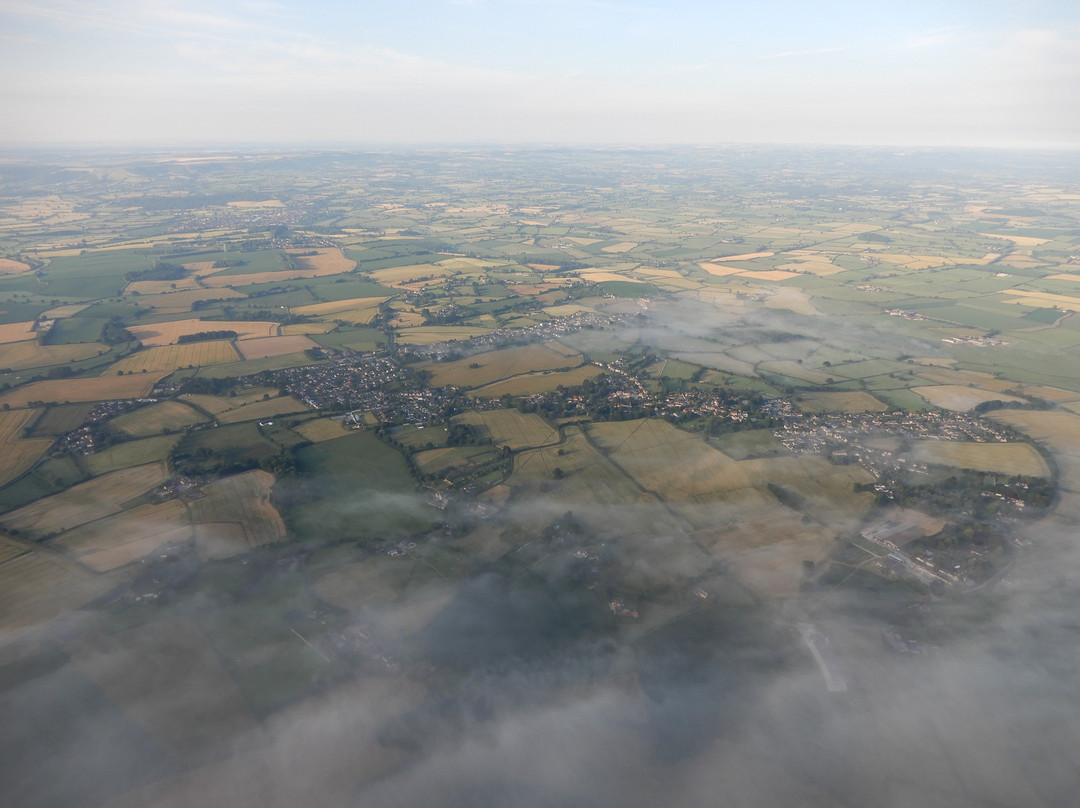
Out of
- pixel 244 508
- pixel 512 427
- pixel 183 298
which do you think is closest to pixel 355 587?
pixel 244 508

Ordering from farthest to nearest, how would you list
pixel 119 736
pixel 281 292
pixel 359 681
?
pixel 281 292 → pixel 359 681 → pixel 119 736

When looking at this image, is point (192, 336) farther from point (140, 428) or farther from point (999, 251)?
point (999, 251)

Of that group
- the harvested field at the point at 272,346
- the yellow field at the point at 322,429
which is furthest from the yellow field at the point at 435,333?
the yellow field at the point at 322,429

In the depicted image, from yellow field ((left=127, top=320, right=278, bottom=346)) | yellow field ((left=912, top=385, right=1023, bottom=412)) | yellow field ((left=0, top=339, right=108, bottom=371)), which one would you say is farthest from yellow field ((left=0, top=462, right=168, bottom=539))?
yellow field ((left=912, top=385, right=1023, bottom=412))

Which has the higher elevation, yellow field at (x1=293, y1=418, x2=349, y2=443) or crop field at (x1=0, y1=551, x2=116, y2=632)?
yellow field at (x1=293, y1=418, x2=349, y2=443)

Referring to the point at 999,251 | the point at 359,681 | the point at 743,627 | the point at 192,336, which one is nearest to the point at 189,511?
the point at 359,681

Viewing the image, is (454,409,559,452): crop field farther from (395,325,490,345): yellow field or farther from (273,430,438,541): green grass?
(395,325,490,345): yellow field
